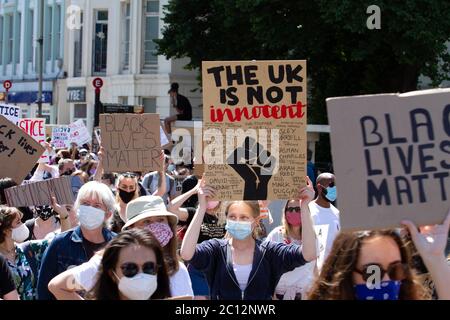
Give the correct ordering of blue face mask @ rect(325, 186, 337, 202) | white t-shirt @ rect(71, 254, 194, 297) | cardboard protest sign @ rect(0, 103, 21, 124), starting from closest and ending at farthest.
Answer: white t-shirt @ rect(71, 254, 194, 297)
blue face mask @ rect(325, 186, 337, 202)
cardboard protest sign @ rect(0, 103, 21, 124)

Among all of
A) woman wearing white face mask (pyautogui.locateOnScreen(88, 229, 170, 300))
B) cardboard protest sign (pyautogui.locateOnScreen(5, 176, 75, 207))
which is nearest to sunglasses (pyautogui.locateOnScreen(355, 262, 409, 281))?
woman wearing white face mask (pyautogui.locateOnScreen(88, 229, 170, 300))

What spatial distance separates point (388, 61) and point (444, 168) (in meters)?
21.8

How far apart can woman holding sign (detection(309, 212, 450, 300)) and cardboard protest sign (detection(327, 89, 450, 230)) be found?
0.09 metres

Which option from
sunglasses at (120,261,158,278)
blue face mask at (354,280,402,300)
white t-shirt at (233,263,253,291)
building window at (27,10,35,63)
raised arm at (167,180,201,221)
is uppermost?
building window at (27,10,35,63)

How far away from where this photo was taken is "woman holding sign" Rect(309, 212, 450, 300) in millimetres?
3848

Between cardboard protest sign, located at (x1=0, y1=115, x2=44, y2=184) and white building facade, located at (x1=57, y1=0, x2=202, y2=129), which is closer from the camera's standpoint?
cardboard protest sign, located at (x1=0, y1=115, x2=44, y2=184)

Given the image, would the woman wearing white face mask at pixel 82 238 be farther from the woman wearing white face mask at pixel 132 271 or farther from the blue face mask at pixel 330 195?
the blue face mask at pixel 330 195

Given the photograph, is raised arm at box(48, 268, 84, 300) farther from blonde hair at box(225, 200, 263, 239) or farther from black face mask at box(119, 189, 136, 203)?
black face mask at box(119, 189, 136, 203)

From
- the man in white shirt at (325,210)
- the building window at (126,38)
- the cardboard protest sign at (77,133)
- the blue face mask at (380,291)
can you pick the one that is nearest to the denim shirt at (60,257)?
the man in white shirt at (325,210)

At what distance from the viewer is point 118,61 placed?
38438mm

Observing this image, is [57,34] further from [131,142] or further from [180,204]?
[180,204]

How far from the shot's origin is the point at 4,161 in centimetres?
887
